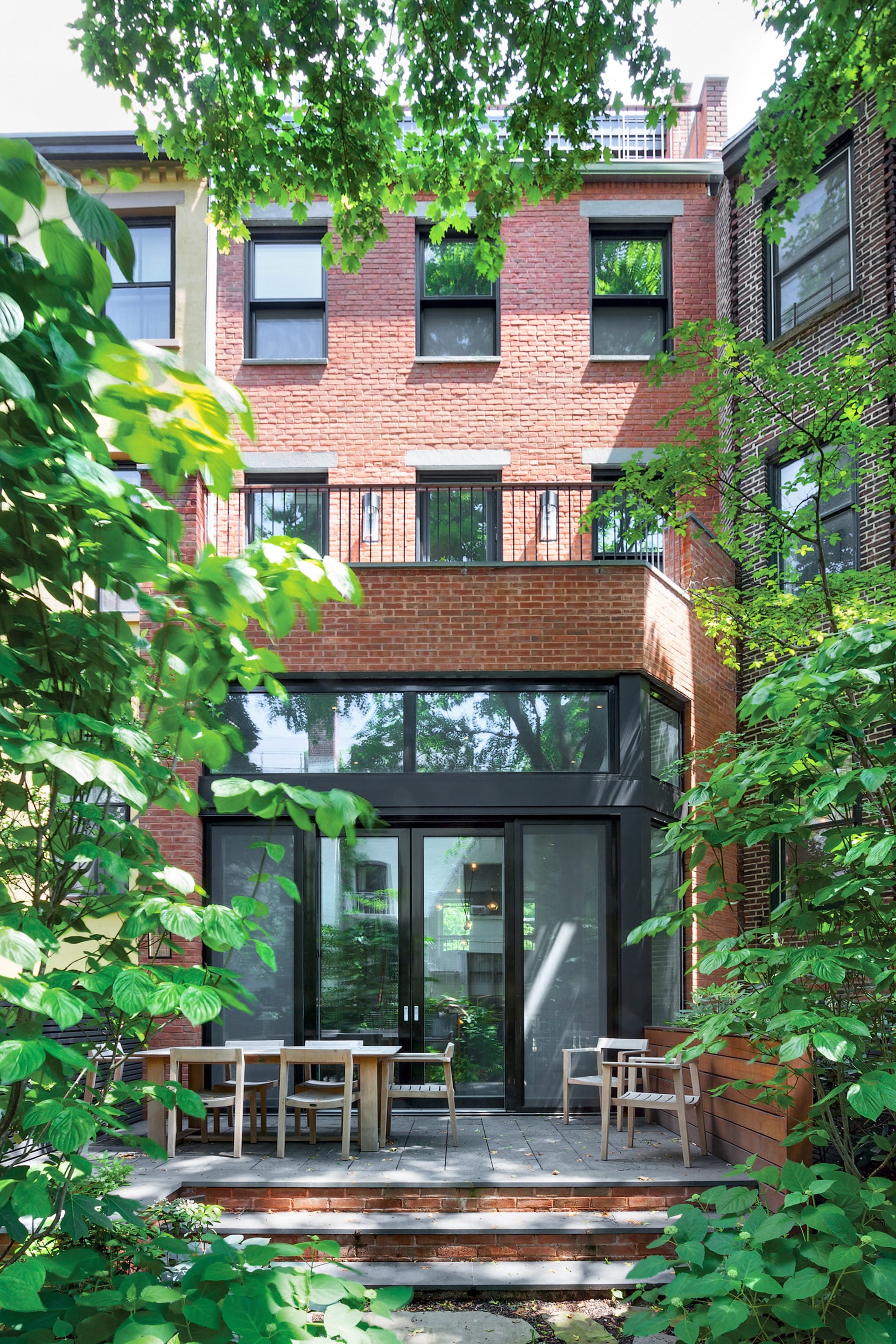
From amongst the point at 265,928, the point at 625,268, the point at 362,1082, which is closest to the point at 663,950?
the point at 362,1082

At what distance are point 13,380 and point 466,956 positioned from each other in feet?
30.4

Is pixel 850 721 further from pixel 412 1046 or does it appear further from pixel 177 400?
pixel 412 1046

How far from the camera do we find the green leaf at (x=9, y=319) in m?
1.25

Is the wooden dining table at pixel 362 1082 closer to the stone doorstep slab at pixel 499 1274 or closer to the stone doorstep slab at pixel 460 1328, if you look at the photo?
the stone doorstep slab at pixel 499 1274

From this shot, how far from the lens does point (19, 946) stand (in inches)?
54.8

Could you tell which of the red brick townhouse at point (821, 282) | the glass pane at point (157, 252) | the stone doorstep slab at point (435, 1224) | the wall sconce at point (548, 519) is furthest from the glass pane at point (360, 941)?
the glass pane at point (157, 252)

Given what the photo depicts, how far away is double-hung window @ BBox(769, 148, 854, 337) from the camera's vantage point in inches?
457

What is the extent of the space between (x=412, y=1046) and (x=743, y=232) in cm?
1023

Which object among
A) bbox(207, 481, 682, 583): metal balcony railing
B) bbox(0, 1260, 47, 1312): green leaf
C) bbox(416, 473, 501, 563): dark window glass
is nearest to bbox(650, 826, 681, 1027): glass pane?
bbox(207, 481, 682, 583): metal balcony railing

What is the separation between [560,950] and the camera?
9.92 metres

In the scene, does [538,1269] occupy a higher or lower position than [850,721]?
lower

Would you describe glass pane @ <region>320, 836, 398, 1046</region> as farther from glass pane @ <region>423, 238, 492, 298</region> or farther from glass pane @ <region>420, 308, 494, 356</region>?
glass pane @ <region>423, 238, 492, 298</region>

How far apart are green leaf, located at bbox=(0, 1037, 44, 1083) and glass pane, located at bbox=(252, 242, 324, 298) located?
12451 mm

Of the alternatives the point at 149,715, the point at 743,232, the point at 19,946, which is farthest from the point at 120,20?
the point at 743,232
